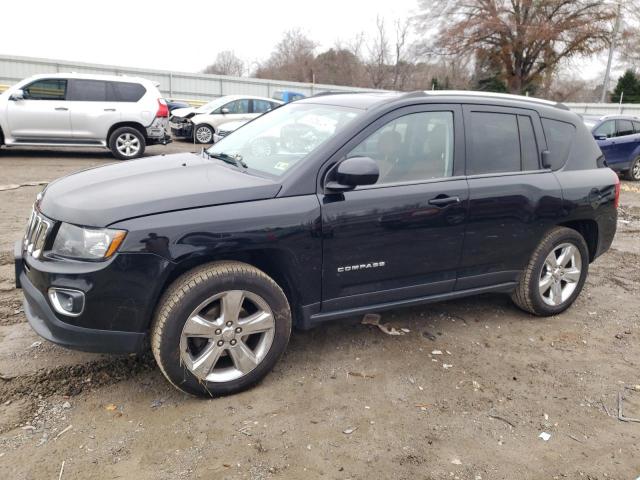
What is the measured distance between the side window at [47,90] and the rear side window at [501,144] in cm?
997

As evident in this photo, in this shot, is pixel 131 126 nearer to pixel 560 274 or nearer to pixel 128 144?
pixel 128 144

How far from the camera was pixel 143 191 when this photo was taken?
2.90m

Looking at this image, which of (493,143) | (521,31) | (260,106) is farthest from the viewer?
(521,31)

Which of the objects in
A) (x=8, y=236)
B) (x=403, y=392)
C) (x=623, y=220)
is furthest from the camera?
(x=623, y=220)

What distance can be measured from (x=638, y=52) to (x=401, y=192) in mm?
41778

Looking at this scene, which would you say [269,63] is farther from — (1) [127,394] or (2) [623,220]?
(1) [127,394]

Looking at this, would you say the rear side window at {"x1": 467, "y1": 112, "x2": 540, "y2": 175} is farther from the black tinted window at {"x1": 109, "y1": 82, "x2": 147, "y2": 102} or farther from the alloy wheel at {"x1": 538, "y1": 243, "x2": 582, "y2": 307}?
the black tinted window at {"x1": 109, "y1": 82, "x2": 147, "y2": 102}

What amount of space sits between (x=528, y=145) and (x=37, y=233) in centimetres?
347

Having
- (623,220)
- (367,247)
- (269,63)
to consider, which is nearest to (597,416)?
(367,247)

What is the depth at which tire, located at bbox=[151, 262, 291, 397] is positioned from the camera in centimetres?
276

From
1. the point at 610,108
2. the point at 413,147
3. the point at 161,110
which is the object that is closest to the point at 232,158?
the point at 413,147

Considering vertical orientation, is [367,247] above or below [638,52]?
below

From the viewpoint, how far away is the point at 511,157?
153 inches

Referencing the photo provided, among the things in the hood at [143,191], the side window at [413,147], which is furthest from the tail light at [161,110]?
the side window at [413,147]
